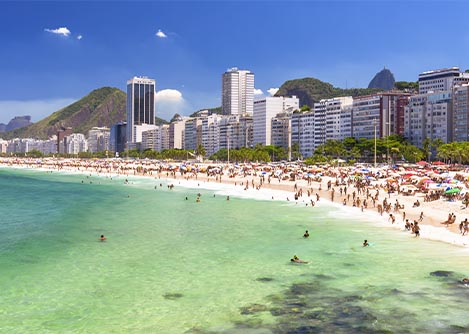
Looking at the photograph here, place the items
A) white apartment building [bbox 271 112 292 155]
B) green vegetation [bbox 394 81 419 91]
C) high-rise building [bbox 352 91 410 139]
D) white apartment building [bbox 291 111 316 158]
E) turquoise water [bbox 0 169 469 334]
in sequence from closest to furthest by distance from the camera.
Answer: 1. turquoise water [bbox 0 169 469 334]
2. high-rise building [bbox 352 91 410 139]
3. white apartment building [bbox 291 111 316 158]
4. white apartment building [bbox 271 112 292 155]
5. green vegetation [bbox 394 81 419 91]

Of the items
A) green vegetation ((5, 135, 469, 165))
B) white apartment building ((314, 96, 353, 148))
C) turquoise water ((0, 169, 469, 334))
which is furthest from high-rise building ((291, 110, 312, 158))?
turquoise water ((0, 169, 469, 334))

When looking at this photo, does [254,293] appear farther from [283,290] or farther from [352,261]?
[352,261]

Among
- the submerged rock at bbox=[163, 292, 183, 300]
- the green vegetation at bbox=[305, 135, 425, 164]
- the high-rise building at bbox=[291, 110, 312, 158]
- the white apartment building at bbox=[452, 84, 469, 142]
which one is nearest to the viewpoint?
the submerged rock at bbox=[163, 292, 183, 300]

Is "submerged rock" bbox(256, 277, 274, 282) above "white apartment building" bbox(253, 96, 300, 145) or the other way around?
the other way around

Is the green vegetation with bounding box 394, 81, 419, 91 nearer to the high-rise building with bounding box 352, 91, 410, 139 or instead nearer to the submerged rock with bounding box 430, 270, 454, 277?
the high-rise building with bounding box 352, 91, 410, 139

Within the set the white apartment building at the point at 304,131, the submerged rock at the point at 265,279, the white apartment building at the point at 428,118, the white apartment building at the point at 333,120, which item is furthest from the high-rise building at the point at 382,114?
the submerged rock at the point at 265,279

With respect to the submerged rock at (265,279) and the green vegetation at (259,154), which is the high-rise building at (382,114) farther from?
the submerged rock at (265,279)

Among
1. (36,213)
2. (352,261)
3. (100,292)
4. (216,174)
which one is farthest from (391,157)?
(100,292)
